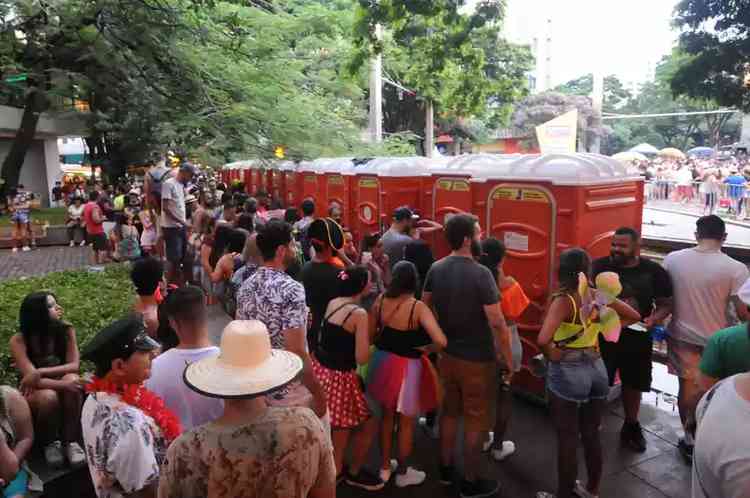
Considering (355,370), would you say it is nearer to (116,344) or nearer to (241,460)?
(116,344)

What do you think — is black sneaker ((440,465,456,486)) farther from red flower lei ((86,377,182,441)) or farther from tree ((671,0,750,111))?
tree ((671,0,750,111))

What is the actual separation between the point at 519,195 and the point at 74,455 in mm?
3994

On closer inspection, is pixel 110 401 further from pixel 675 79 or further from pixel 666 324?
pixel 675 79

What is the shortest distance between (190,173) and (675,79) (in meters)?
5.96

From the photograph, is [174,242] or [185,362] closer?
[185,362]

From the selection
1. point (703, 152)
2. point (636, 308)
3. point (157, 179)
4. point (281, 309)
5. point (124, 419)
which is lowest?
point (636, 308)

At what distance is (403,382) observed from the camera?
3.57 metres

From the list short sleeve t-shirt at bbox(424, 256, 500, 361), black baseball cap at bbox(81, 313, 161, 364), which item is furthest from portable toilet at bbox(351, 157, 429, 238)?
black baseball cap at bbox(81, 313, 161, 364)

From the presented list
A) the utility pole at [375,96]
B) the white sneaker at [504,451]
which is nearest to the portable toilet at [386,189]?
the white sneaker at [504,451]

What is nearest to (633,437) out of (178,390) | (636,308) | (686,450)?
(686,450)

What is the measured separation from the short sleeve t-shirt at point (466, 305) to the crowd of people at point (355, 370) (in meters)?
0.01

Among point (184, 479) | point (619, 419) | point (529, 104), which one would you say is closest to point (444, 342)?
point (184, 479)

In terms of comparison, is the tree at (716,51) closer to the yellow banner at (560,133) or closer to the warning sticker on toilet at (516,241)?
the warning sticker on toilet at (516,241)

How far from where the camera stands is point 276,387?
182 centimetres
